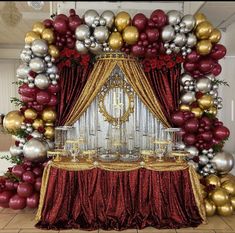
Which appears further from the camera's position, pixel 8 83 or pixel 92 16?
pixel 8 83

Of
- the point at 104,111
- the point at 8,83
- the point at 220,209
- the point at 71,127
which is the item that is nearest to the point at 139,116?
the point at 104,111

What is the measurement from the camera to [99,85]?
3807mm

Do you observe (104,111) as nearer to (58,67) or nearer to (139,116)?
(139,116)

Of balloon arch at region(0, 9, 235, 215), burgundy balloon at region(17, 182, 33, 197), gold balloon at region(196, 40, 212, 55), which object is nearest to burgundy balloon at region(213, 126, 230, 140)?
balloon arch at region(0, 9, 235, 215)

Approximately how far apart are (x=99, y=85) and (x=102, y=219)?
1.58m

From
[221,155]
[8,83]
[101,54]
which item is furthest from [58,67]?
[8,83]

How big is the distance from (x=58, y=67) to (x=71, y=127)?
30.5 inches

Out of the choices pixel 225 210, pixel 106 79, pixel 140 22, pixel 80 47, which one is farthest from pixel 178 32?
pixel 225 210

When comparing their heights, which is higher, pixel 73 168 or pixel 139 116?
pixel 139 116

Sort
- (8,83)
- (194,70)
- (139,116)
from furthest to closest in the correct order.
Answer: (8,83)
(139,116)
(194,70)

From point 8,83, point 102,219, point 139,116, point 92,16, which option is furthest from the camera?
point 8,83

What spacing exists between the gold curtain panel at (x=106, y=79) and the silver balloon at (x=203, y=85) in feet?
1.79

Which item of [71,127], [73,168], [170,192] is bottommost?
[170,192]

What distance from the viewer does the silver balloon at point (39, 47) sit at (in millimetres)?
3537
